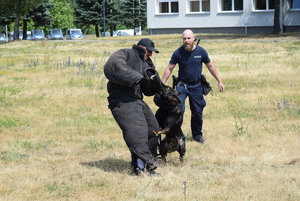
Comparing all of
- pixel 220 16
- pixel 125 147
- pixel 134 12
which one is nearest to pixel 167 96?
pixel 125 147

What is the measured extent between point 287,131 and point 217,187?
381 cm

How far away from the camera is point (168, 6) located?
177 ft

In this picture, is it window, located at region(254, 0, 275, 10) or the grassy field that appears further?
window, located at region(254, 0, 275, 10)

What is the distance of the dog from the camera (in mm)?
7074

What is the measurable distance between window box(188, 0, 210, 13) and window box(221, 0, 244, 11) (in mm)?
1776

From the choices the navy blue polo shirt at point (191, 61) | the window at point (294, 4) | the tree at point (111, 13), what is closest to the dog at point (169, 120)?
the navy blue polo shirt at point (191, 61)

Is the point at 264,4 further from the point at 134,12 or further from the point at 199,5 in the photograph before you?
the point at 134,12

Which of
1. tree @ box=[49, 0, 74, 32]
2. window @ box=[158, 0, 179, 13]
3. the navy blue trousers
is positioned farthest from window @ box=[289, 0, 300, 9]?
tree @ box=[49, 0, 74, 32]

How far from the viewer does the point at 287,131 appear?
9.72 m

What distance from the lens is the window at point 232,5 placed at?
163 feet

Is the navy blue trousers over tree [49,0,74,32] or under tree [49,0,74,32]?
under

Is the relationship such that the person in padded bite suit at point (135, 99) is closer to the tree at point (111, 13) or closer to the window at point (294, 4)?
the window at point (294, 4)

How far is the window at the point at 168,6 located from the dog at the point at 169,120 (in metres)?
47.0

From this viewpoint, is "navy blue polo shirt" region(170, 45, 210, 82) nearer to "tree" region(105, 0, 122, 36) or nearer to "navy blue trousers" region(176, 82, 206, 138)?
"navy blue trousers" region(176, 82, 206, 138)
